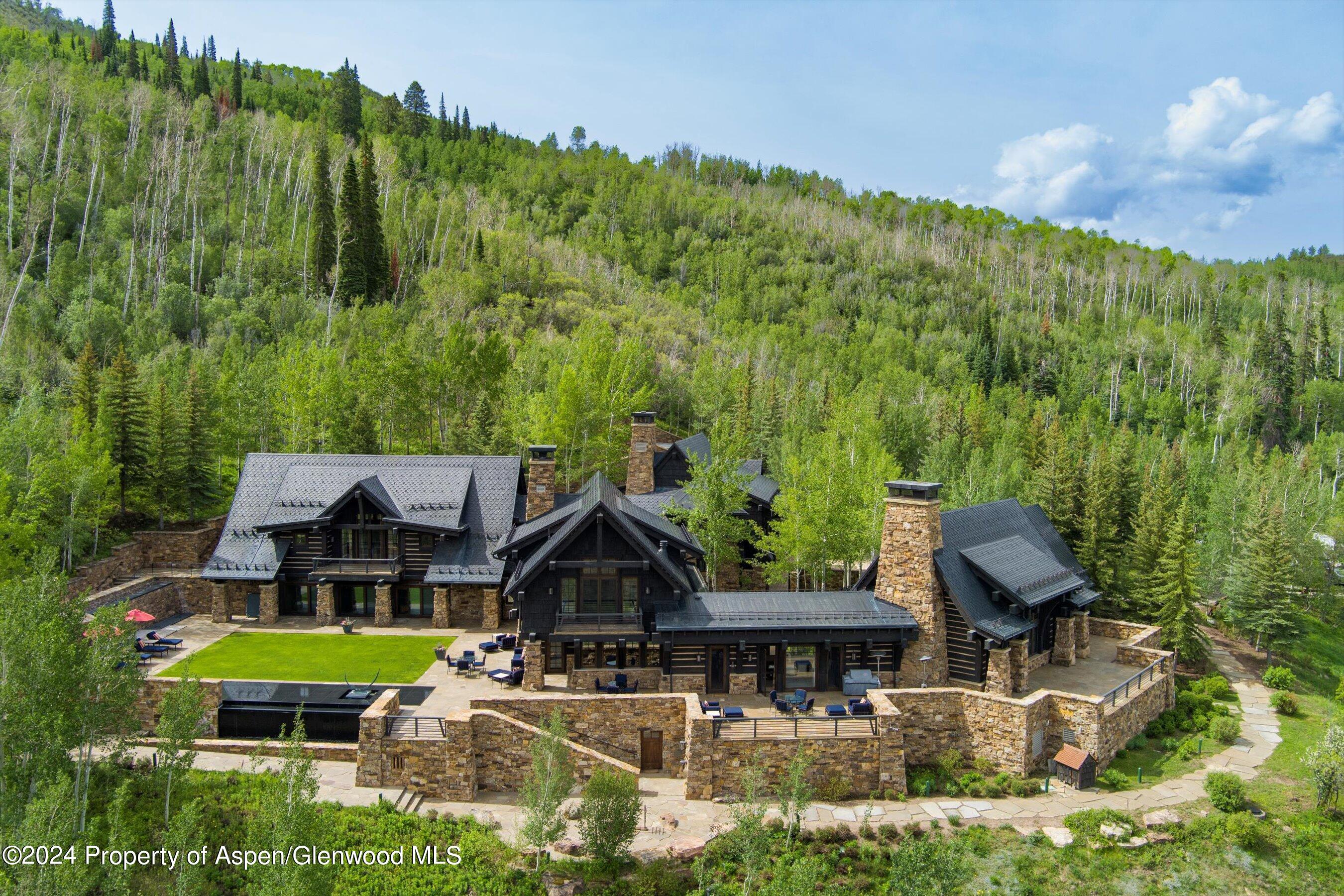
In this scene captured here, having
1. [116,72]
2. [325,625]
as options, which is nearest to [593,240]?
[116,72]

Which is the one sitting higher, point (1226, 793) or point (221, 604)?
point (221, 604)

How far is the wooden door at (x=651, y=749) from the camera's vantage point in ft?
76.4

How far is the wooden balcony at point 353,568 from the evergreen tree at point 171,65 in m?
97.5

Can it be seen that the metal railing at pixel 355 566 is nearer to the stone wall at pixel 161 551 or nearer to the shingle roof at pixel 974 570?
the stone wall at pixel 161 551

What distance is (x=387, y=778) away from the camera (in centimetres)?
2145

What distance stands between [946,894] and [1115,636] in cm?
2115

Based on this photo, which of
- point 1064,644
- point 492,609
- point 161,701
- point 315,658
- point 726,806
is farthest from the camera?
point 492,609

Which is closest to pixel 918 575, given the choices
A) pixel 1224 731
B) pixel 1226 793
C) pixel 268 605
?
pixel 1226 793

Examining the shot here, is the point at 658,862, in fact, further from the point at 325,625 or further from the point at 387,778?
the point at 325,625

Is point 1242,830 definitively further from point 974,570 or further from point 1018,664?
point 974,570

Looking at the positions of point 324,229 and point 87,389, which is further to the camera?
point 324,229

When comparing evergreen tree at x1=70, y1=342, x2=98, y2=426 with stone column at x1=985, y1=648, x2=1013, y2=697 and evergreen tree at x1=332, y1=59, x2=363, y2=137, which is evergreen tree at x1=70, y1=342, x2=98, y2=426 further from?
evergreen tree at x1=332, y1=59, x2=363, y2=137

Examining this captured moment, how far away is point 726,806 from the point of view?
21297 millimetres

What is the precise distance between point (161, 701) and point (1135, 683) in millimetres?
30334
